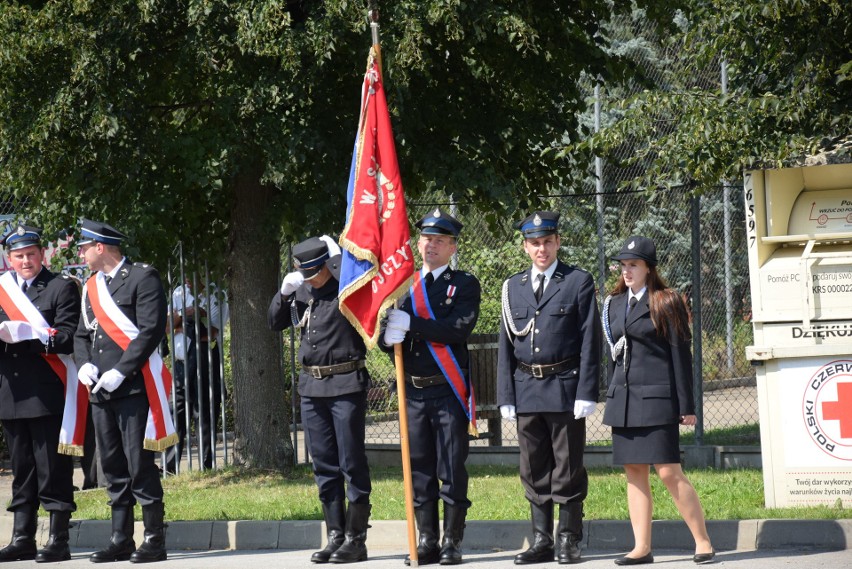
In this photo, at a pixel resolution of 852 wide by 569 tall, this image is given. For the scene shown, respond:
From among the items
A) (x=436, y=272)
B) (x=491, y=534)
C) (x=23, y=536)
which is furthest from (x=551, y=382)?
(x=23, y=536)

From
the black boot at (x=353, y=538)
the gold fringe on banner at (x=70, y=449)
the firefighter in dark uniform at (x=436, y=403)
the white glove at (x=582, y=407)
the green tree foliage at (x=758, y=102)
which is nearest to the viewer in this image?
the white glove at (x=582, y=407)

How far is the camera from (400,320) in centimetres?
780

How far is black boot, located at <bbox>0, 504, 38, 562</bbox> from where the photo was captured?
8.73 metres

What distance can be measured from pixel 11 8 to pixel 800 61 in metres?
6.38

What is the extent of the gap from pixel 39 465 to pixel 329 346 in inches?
92.4

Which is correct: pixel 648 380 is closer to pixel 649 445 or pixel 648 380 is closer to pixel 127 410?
pixel 649 445

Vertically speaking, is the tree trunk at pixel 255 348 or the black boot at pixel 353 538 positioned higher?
the tree trunk at pixel 255 348

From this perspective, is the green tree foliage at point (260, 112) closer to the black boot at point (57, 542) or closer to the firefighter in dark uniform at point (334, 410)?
the firefighter in dark uniform at point (334, 410)

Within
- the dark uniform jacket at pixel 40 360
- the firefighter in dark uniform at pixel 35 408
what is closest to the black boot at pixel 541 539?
the firefighter in dark uniform at pixel 35 408

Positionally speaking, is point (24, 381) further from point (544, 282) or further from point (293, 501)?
point (544, 282)

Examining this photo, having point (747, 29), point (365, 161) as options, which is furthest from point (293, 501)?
point (747, 29)

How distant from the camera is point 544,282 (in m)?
7.90

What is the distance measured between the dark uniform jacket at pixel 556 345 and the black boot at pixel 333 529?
4.27 feet

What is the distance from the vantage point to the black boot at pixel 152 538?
27.5 feet
